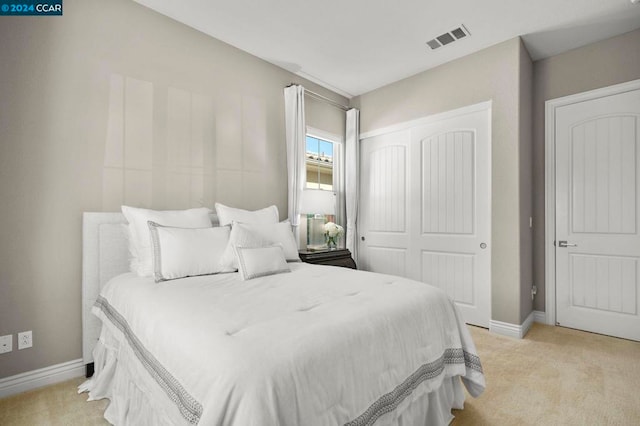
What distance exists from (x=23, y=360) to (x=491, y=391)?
3023 mm

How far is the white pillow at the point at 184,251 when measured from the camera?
1995 mm

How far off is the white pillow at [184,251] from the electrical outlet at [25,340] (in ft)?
3.08

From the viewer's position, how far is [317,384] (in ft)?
3.37

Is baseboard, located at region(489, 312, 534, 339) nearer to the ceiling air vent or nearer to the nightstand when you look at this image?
the nightstand

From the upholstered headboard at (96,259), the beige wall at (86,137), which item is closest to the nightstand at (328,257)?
the beige wall at (86,137)

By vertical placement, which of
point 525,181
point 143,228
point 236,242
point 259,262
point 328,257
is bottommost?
point 328,257

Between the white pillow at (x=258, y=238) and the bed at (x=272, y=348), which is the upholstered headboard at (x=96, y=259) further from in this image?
the white pillow at (x=258, y=238)

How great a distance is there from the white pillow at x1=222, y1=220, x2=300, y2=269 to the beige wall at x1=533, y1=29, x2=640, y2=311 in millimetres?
2693

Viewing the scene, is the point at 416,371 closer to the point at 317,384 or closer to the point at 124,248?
the point at 317,384

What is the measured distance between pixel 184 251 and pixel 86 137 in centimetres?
113

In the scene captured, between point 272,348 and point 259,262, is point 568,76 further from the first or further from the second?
point 272,348

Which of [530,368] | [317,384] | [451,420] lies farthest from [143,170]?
[530,368]

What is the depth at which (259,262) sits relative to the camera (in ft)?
7.04

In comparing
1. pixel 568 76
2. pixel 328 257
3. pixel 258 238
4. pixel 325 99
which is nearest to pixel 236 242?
pixel 258 238
